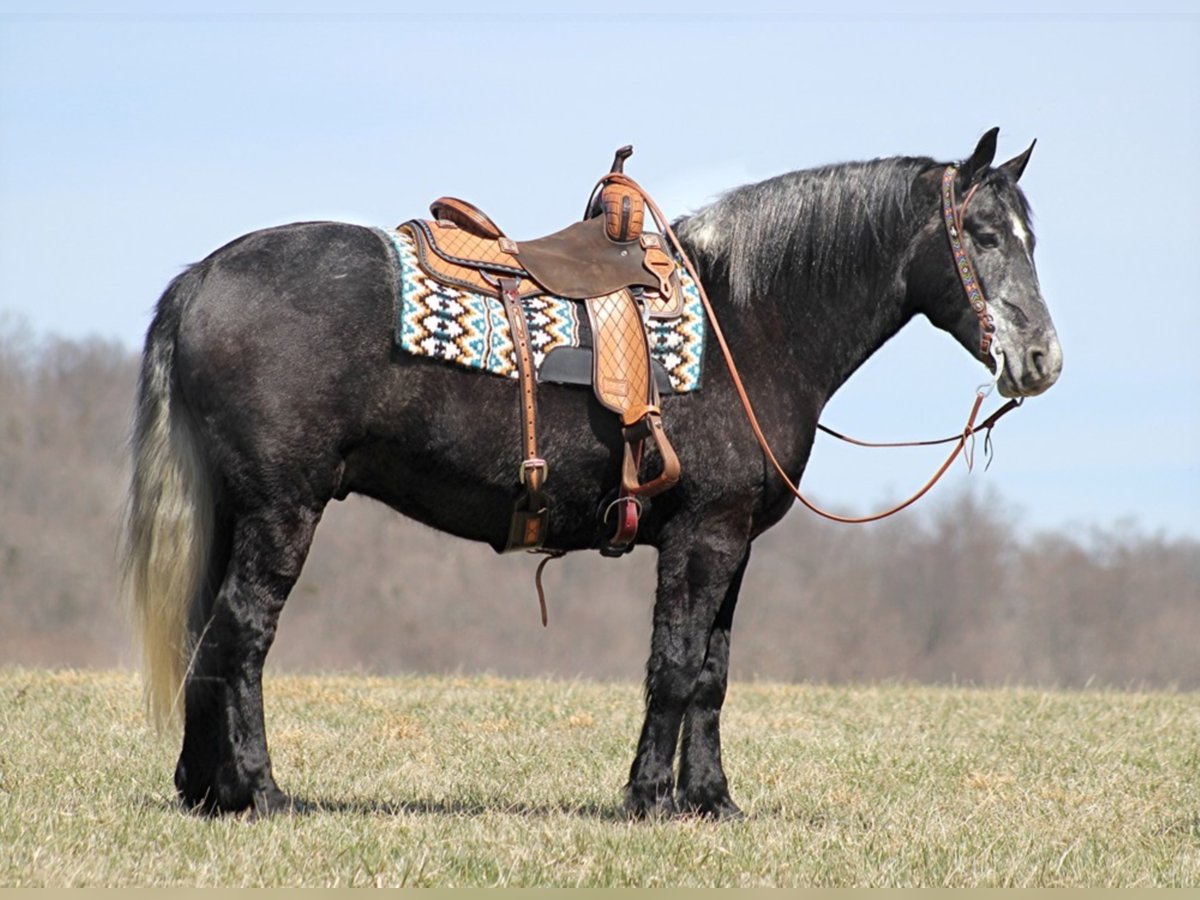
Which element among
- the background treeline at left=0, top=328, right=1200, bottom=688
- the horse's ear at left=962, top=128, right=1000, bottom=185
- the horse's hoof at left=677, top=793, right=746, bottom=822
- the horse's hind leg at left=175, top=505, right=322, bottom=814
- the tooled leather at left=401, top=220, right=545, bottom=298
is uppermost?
the horse's ear at left=962, top=128, right=1000, bottom=185

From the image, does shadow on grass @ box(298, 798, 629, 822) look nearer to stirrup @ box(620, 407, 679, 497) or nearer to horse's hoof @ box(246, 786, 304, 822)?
horse's hoof @ box(246, 786, 304, 822)

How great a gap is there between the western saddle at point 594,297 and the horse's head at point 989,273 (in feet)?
3.71

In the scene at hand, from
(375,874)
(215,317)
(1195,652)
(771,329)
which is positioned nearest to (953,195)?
(771,329)

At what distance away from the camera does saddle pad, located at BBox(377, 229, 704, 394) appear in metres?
5.66

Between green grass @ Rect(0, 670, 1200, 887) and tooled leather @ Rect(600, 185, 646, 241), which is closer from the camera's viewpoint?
green grass @ Rect(0, 670, 1200, 887)

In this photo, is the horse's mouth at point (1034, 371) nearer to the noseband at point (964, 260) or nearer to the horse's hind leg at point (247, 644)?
the noseband at point (964, 260)

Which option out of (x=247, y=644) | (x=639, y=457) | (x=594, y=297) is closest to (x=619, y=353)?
(x=594, y=297)

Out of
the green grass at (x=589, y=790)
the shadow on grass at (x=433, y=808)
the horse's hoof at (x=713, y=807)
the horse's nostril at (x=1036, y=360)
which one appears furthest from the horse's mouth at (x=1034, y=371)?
the shadow on grass at (x=433, y=808)

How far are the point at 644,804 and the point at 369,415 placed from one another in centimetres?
187

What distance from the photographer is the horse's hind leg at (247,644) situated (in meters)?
5.54

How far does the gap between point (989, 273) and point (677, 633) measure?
A: 77.6 inches

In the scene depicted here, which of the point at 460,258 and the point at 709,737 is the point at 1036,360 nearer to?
the point at 709,737

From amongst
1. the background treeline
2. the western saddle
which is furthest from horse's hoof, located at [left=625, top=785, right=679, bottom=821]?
the background treeline

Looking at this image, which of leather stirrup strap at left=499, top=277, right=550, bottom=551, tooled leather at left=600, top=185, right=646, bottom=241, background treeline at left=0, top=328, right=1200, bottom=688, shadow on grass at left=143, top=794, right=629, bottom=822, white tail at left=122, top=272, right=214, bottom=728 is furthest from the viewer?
background treeline at left=0, top=328, right=1200, bottom=688
